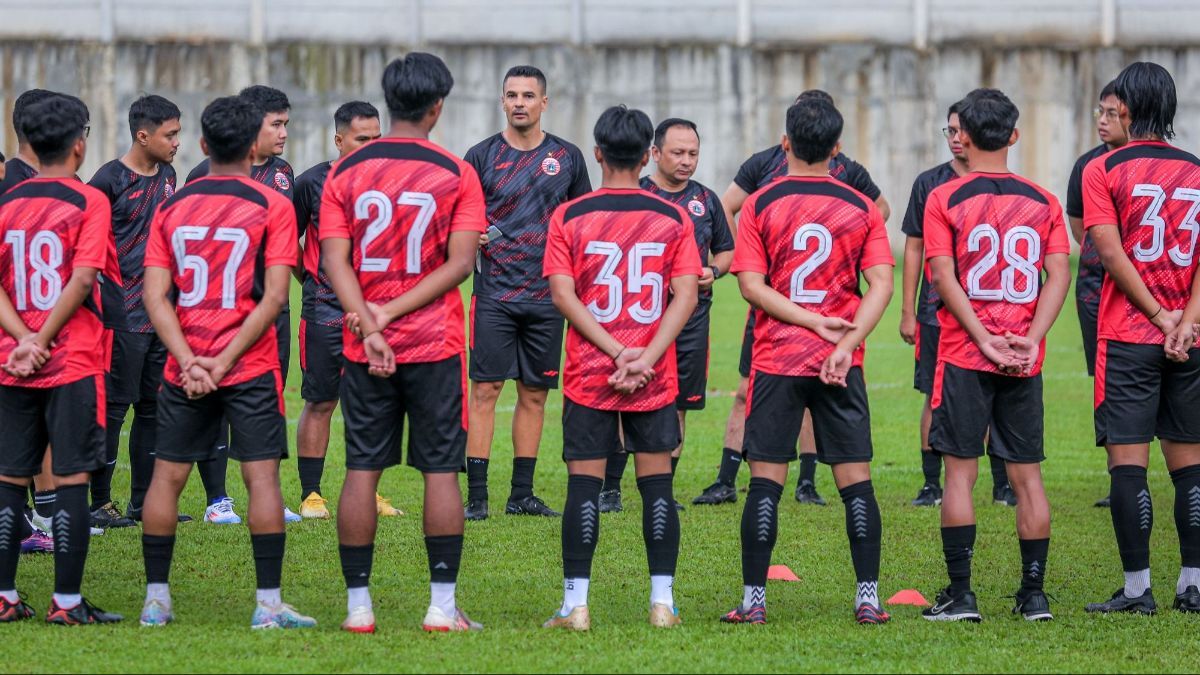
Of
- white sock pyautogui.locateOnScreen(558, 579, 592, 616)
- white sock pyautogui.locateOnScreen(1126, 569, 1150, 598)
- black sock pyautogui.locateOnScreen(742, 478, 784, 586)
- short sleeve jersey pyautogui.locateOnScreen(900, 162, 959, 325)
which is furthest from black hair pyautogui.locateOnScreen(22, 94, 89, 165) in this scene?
white sock pyautogui.locateOnScreen(1126, 569, 1150, 598)

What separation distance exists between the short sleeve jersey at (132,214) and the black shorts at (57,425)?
199 centimetres

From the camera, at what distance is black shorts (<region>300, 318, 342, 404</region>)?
8.74 m

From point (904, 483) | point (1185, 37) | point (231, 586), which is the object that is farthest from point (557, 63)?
point (231, 586)

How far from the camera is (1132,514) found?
676 cm

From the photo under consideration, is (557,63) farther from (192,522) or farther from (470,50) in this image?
(192,522)

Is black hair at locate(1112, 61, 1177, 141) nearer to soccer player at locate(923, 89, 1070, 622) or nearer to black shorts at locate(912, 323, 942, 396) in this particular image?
soccer player at locate(923, 89, 1070, 622)

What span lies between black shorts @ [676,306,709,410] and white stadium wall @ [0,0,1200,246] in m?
15.2

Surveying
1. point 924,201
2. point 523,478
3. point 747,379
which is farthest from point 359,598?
point 924,201

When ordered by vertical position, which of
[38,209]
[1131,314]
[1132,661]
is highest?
[38,209]

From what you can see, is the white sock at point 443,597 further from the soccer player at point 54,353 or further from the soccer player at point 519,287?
the soccer player at point 519,287

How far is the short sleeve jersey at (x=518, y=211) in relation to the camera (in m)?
9.00

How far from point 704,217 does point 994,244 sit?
10.1 feet

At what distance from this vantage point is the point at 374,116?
891 cm

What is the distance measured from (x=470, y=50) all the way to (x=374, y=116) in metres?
15.4
